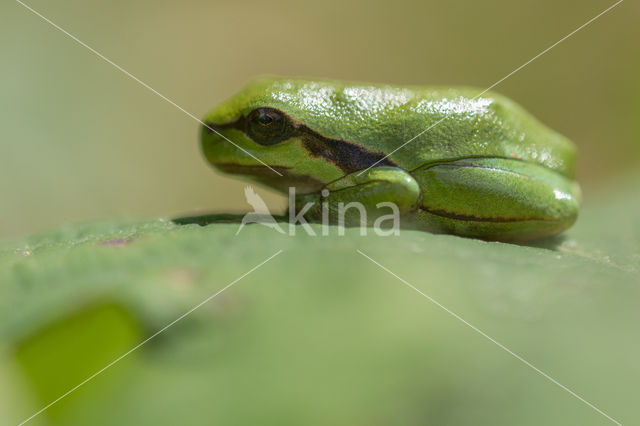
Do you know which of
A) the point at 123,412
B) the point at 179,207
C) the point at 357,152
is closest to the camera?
the point at 123,412

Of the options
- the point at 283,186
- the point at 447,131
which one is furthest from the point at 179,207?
the point at 447,131

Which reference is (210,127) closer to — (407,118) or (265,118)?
(265,118)

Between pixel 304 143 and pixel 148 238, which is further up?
pixel 304 143

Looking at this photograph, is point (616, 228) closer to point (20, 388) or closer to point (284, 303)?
point (284, 303)

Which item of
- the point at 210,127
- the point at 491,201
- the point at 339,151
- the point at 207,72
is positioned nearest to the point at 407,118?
the point at 339,151

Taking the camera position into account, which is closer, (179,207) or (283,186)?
(283,186)

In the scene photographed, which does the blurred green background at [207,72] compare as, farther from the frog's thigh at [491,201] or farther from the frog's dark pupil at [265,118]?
the frog's thigh at [491,201]
